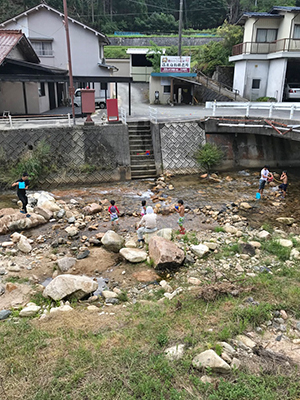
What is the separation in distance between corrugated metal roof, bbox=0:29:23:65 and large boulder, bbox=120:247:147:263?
15164mm

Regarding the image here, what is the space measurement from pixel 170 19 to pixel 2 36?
4375cm

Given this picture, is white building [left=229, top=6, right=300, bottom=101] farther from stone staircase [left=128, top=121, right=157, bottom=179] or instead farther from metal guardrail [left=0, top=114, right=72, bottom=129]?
metal guardrail [left=0, top=114, right=72, bottom=129]

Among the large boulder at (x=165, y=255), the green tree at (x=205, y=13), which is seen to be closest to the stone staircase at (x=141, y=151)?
the large boulder at (x=165, y=255)

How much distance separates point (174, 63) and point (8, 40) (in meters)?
13.9

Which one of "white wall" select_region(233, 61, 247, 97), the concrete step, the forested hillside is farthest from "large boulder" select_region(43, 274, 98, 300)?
the forested hillside

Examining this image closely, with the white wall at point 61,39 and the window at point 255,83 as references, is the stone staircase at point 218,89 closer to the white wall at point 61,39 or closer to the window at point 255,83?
the window at point 255,83

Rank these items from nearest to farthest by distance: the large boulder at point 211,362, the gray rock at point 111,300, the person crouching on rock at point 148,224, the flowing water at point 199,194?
the large boulder at point 211,362, the gray rock at point 111,300, the person crouching on rock at point 148,224, the flowing water at point 199,194

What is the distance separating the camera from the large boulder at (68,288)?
714 centimetres

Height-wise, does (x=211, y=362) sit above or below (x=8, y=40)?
below

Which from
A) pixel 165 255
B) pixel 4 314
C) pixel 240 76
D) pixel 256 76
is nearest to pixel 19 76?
pixel 165 255

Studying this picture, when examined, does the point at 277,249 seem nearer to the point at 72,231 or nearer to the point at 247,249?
the point at 247,249

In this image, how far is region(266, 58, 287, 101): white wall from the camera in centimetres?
2545

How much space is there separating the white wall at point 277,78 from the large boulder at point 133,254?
2233cm

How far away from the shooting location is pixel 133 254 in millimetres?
9203
